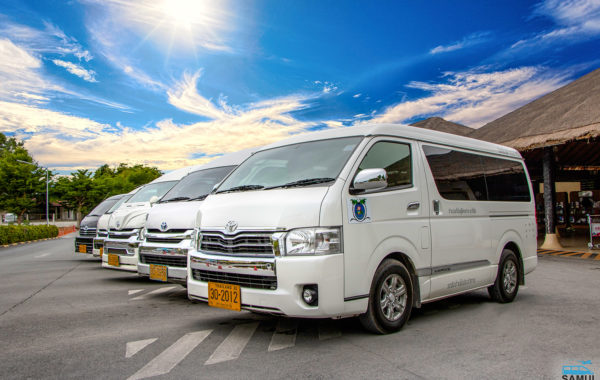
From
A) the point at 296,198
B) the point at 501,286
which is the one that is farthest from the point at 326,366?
the point at 501,286

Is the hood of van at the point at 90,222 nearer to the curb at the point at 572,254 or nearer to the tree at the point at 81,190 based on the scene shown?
the curb at the point at 572,254

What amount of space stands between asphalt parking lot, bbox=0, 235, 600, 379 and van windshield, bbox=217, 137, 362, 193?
61.9 inches

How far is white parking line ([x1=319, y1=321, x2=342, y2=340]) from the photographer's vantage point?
4723 millimetres

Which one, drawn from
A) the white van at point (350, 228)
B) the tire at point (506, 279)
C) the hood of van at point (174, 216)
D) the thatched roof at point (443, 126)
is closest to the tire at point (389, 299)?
the white van at point (350, 228)

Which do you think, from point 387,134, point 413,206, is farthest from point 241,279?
point 387,134

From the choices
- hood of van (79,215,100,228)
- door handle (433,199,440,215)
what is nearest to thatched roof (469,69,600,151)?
door handle (433,199,440,215)

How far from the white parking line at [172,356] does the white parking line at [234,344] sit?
0.89 feet

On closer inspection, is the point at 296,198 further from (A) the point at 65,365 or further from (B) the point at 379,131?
(A) the point at 65,365

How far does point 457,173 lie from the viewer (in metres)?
5.85

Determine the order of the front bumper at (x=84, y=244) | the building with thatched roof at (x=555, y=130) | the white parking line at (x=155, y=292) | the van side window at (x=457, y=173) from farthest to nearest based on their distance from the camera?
the building with thatched roof at (x=555, y=130)
the front bumper at (x=84, y=244)
the white parking line at (x=155, y=292)
the van side window at (x=457, y=173)

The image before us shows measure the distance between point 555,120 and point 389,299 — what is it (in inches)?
502

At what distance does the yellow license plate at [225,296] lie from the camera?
443cm

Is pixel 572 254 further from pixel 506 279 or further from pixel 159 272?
pixel 159 272

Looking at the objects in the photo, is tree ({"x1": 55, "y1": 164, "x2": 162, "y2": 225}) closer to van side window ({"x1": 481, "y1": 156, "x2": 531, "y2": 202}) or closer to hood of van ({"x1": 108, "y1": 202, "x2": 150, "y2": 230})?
hood of van ({"x1": 108, "y1": 202, "x2": 150, "y2": 230})
